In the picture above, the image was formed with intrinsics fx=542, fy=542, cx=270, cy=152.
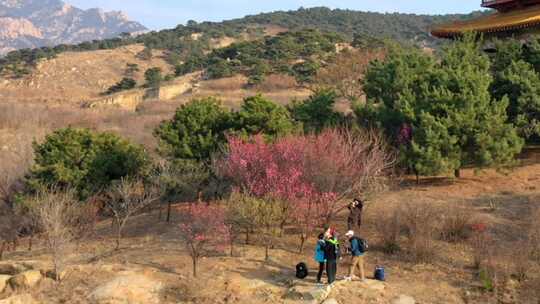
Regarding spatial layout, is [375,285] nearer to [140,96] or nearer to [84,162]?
[84,162]

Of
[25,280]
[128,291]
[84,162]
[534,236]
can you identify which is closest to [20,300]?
[25,280]

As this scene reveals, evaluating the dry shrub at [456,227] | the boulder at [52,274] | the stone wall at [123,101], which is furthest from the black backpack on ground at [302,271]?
the stone wall at [123,101]

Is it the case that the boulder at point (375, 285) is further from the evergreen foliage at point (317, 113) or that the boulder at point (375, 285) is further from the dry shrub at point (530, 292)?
the evergreen foliage at point (317, 113)

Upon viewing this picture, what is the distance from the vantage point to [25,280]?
14.4 m

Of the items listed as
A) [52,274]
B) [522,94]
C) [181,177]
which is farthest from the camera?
[522,94]

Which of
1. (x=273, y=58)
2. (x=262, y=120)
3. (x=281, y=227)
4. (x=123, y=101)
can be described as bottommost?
(x=281, y=227)

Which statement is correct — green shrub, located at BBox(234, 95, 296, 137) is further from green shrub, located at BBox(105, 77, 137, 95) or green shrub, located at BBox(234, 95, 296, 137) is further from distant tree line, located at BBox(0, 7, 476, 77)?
distant tree line, located at BBox(0, 7, 476, 77)

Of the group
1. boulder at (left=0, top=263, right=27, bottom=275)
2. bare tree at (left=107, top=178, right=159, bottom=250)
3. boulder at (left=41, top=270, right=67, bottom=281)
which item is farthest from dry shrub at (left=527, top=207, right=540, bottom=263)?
boulder at (left=0, top=263, right=27, bottom=275)

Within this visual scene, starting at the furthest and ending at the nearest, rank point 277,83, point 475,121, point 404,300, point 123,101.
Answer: point 123,101, point 277,83, point 475,121, point 404,300

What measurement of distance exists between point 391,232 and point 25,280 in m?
10.1

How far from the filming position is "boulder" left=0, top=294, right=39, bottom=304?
13381 mm

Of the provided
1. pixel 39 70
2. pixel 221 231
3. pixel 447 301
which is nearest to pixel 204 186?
pixel 221 231

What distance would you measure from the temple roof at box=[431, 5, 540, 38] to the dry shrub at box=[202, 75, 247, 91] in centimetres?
3591

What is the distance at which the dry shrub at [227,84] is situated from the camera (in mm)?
63397
